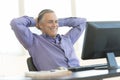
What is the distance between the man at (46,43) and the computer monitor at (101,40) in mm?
498

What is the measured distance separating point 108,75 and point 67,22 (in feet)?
4.60

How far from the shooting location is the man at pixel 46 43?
2461 millimetres

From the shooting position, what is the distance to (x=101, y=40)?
2031 mm

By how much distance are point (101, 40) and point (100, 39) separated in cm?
Answer: 1

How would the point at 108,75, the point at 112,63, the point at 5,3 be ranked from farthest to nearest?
the point at 5,3, the point at 112,63, the point at 108,75

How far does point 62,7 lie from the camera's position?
3.82 meters

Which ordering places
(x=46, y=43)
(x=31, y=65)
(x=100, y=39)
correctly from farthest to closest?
(x=46, y=43) < (x=31, y=65) < (x=100, y=39)

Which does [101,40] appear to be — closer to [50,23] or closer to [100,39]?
[100,39]

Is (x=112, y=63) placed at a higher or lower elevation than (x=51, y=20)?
lower

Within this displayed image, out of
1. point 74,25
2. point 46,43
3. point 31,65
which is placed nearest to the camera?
point 31,65

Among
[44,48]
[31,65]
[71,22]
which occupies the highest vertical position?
[71,22]

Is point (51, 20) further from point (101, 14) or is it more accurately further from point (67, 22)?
point (101, 14)

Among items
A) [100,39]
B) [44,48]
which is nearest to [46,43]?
[44,48]

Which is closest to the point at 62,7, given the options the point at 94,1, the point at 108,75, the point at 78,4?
the point at 78,4
